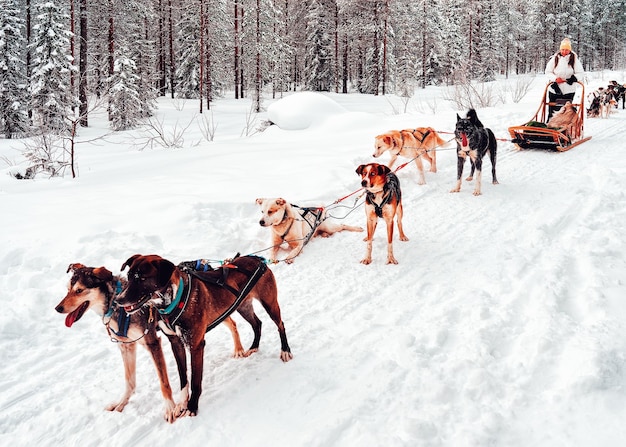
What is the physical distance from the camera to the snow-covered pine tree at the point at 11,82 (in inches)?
781

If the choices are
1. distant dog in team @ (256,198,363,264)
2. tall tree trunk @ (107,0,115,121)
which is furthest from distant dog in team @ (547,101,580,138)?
tall tree trunk @ (107,0,115,121)

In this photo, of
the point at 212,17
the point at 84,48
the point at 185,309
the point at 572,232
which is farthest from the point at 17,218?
the point at 212,17

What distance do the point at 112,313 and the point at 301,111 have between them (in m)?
12.2

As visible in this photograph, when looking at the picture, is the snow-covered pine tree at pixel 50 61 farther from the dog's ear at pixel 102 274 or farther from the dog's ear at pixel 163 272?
the dog's ear at pixel 163 272

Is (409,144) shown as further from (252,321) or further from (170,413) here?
(170,413)

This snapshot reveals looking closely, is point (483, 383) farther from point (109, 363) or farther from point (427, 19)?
point (427, 19)

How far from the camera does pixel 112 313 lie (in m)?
2.57

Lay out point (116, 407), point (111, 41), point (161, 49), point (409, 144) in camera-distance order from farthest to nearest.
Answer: point (161, 49), point (111, 41), point (409, 144), point (116, 407)

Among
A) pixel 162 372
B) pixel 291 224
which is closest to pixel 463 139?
pixel 291 224

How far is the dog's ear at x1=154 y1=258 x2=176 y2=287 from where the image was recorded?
245cm

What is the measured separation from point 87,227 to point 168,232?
0.93 metres

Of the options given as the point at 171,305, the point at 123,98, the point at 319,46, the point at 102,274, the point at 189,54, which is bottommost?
the point at 171,305

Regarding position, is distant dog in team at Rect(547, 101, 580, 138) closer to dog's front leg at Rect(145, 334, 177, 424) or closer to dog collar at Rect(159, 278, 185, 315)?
dog collar at Rect(159, 278, 185, 315)

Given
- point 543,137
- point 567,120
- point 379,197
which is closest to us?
point 379,197
